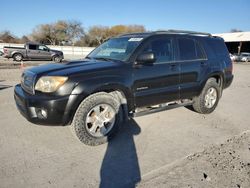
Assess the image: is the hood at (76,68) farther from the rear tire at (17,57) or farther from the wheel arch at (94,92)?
the rear tire at (17,57)

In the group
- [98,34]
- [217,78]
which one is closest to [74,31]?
[98,34]

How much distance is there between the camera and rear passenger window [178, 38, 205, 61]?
18.2 ft

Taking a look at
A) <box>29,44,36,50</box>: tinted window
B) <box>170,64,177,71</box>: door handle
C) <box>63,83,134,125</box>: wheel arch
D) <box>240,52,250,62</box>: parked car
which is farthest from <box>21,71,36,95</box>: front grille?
<box>240,52,250,62</box>: parked car

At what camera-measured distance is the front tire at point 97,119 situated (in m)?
4.17

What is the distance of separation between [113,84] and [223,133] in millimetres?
2466

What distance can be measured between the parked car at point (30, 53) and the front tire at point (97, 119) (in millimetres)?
20329

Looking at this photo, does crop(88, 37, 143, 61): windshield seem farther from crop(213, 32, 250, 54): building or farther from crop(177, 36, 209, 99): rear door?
crop(213, 32, 250, 54): building

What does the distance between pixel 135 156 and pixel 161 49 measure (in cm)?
234

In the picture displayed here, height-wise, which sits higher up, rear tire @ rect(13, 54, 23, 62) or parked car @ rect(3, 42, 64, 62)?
parked car @ rect(3, 42, 64, 62)

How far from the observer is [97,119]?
4.42 metres

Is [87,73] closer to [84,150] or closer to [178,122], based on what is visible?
[84,150]

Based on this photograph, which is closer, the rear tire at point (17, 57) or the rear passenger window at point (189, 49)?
the rear passenger window at point (189, 49)

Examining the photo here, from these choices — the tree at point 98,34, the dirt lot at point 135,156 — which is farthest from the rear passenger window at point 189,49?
the tree at point 98,34

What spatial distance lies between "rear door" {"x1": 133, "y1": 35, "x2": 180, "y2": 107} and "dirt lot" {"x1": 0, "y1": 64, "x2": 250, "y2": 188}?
671 mm
